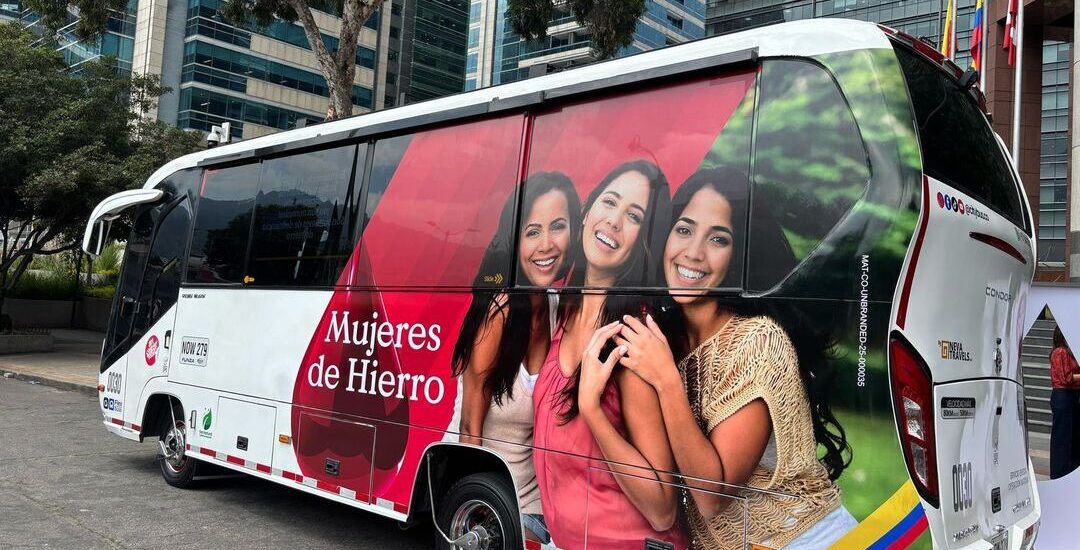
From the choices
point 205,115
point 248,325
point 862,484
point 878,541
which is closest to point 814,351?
point 862,484

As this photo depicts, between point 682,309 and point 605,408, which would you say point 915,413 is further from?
point 605,408

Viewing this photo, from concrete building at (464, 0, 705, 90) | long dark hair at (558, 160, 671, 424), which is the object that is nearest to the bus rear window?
long dark hair at (558, 160, 671, 424)

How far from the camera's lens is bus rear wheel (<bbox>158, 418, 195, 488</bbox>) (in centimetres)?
773

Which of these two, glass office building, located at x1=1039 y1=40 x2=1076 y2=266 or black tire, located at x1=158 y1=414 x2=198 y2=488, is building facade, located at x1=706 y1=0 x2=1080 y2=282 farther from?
black tire, located at x1=158 y1=414 x2=198 y2=488

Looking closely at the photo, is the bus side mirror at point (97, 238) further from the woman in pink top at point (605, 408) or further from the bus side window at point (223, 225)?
the woman in pink top at point (605, 408)

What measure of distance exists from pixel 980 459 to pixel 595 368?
1873 millimetres

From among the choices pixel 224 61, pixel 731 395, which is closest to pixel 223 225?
pixel 731 395

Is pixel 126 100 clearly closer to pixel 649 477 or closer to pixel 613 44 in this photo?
pixel 613 44

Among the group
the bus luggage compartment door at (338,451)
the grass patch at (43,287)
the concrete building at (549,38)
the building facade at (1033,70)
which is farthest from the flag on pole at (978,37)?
the concrete building at (549,38)

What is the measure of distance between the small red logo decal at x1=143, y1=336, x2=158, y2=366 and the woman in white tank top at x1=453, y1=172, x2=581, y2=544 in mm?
4355

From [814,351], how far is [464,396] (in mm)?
2282

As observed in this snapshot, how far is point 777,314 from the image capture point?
3.68m

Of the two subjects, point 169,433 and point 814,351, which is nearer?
point 814,351

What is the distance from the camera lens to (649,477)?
4.08 metres
